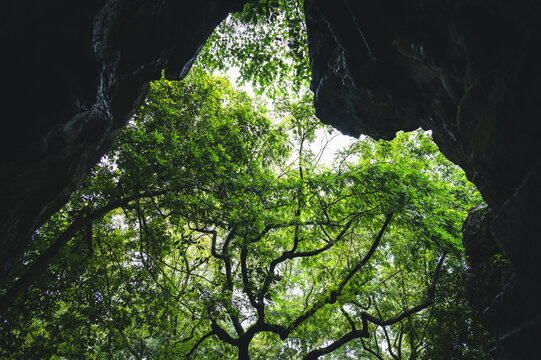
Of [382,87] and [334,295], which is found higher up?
[382,87]

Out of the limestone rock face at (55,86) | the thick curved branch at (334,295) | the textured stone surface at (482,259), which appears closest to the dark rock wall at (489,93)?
the textured stone surface at (482,259)

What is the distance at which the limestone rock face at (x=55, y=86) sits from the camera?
3043 mm

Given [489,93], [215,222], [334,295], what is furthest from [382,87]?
[334,295]

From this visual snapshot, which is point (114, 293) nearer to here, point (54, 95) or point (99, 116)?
point (99, 116)

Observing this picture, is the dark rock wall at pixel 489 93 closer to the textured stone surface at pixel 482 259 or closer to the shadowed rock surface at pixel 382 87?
the shadowed rock surface at pixel 382 87

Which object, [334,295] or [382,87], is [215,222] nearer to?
[382,87]

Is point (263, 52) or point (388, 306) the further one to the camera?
point (388, 306)

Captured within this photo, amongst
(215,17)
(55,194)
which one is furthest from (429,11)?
(55,194)

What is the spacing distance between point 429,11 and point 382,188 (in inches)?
202

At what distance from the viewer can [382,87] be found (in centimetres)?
551

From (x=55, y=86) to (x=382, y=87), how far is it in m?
5.90

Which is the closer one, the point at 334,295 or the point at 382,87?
the point at 382,87

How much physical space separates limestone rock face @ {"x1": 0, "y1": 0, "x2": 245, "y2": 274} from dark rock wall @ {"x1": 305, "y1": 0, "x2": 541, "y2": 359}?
416cm

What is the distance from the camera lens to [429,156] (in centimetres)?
1173
